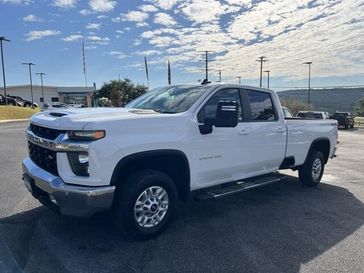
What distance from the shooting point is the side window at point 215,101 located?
4883mm

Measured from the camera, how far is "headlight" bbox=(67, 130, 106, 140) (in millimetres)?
3826

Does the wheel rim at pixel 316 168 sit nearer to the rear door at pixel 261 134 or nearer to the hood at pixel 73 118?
the rear door at pixel 261 134

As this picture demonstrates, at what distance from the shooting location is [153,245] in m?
4.32

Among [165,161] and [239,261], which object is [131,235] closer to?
[165,161]

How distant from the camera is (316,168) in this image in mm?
7531

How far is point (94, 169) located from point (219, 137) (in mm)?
1877

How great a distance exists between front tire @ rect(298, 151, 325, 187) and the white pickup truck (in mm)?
1349

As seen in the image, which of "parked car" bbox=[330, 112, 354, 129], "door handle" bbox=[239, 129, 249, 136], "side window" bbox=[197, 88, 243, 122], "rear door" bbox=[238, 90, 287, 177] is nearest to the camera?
Answer: "side window" bbox=[197, 88, 243, 122]

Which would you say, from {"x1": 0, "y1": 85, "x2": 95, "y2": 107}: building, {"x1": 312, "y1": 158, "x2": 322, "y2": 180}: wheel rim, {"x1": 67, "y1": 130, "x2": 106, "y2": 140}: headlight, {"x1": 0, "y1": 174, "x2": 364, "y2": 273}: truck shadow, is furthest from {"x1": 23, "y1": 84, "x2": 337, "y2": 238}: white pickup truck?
{"x1": 0, "y1": 85, "x2": 95, "y2": 107}: building

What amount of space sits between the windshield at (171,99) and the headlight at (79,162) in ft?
4.83

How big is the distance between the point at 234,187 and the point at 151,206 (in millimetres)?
1530

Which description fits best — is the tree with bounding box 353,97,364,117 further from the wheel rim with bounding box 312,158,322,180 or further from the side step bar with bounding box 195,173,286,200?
the side step bar with bounding box 195,173,286,200

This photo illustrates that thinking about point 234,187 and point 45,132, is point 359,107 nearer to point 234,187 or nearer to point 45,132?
point 234,187

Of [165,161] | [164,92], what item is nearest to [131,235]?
[165,161]
